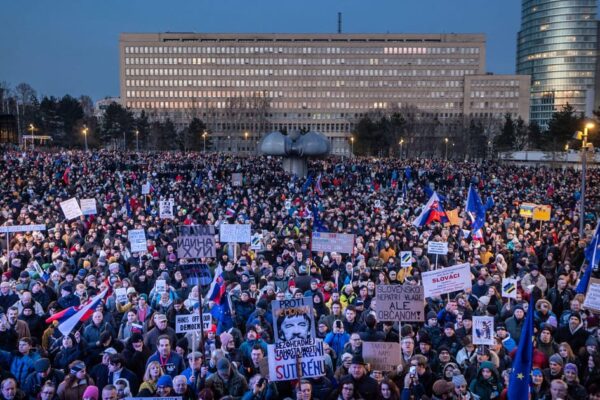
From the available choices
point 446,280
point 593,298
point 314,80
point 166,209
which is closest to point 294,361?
point 446,280

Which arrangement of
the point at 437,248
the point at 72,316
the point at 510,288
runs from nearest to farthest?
the point at 72,316, the point at 510,288, the point at 437,248

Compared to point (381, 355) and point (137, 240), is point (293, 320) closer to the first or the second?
point (381, 355)

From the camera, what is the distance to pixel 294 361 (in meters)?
6.11

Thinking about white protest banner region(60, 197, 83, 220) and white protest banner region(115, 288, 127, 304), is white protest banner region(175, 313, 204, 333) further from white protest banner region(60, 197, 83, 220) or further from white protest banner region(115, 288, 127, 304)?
white protest banner region(60, 197, 83, 220)

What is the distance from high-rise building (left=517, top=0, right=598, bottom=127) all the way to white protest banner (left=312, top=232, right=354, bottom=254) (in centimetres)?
15171

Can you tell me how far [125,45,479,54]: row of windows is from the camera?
127 m

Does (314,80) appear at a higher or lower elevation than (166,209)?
higher

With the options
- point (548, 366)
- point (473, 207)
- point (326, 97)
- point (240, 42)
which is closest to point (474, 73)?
point (326, 97)

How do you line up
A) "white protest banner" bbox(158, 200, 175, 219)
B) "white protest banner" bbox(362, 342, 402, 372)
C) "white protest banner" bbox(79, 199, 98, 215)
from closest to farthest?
1. "white protest banner" bbox(362, 342, 402, 372)
2. "white protest banner" bbox(79, 199, 98, 215)
3. "white protest banner" bbox(158, 200, 175, 219)

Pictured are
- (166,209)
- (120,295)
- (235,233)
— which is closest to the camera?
(120,295)

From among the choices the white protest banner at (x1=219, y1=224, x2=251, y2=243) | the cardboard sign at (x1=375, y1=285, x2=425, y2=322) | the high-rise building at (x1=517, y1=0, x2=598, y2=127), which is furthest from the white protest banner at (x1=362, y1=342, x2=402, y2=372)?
the high-rise building at (x1=517, y1=0, x2=598, y2=127)

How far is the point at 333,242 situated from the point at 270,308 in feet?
12.2

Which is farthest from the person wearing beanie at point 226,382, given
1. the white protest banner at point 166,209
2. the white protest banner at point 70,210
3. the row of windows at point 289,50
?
the row of windows at point 289,50

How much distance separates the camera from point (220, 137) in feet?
398
